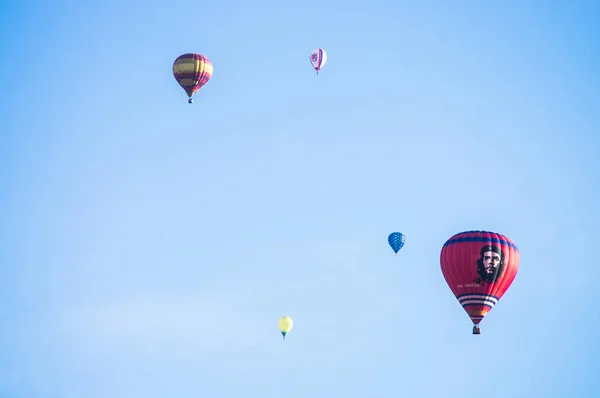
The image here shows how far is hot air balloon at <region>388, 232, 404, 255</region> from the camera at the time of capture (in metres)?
83.9

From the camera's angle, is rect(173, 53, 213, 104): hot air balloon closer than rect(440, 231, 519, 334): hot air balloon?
No

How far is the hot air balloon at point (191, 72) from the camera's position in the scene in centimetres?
8244

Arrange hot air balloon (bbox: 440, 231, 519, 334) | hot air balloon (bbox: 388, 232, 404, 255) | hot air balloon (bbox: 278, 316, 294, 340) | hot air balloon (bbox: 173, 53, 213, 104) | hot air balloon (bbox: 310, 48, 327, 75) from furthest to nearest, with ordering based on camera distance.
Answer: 1. hot air balloon (bbox: 310, 48, 327, 75)
2. hot air balloon (bbox: 278, 316, 294, 340)
3. hot air balloon (bbox: 388, 232, 404, 255)
4. hot air balloon (bbox: 173, 53, 213, 104)
5. hot air balloon (bbox: 440, 231, 519, 334)

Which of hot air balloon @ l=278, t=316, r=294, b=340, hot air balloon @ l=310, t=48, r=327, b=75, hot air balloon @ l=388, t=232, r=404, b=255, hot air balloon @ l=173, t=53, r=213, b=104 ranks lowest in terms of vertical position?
hot air balloon @ l=278, t=316, r=294, b=340

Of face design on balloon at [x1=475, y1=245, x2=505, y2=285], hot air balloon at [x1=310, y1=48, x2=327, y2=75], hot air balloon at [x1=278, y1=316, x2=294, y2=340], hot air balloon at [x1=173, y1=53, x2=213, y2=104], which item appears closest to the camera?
face design on balloon at [x1=475, y1=245, x2=505, y2=285]

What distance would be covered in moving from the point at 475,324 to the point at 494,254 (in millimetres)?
3545

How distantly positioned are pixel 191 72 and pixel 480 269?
2373 cm

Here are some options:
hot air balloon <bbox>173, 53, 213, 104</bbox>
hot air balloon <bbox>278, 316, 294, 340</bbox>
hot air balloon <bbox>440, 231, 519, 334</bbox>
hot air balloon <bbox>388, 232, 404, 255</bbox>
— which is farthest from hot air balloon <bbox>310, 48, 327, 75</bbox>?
hot air balloon <bbox>440, 231, 519, 334</bbox>

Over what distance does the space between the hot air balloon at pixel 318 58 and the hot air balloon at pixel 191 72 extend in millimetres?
8571

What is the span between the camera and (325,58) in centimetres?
8994

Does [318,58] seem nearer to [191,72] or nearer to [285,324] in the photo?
[191,72]

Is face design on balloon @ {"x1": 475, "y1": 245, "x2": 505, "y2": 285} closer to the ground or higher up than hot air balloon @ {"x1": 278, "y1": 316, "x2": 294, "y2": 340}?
closer to the ground

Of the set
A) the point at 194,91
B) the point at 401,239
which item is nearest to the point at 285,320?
the point at 401,239

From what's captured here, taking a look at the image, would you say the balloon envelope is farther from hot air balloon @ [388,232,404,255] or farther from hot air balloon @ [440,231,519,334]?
hot air balloon @ [440,231,519,334]
